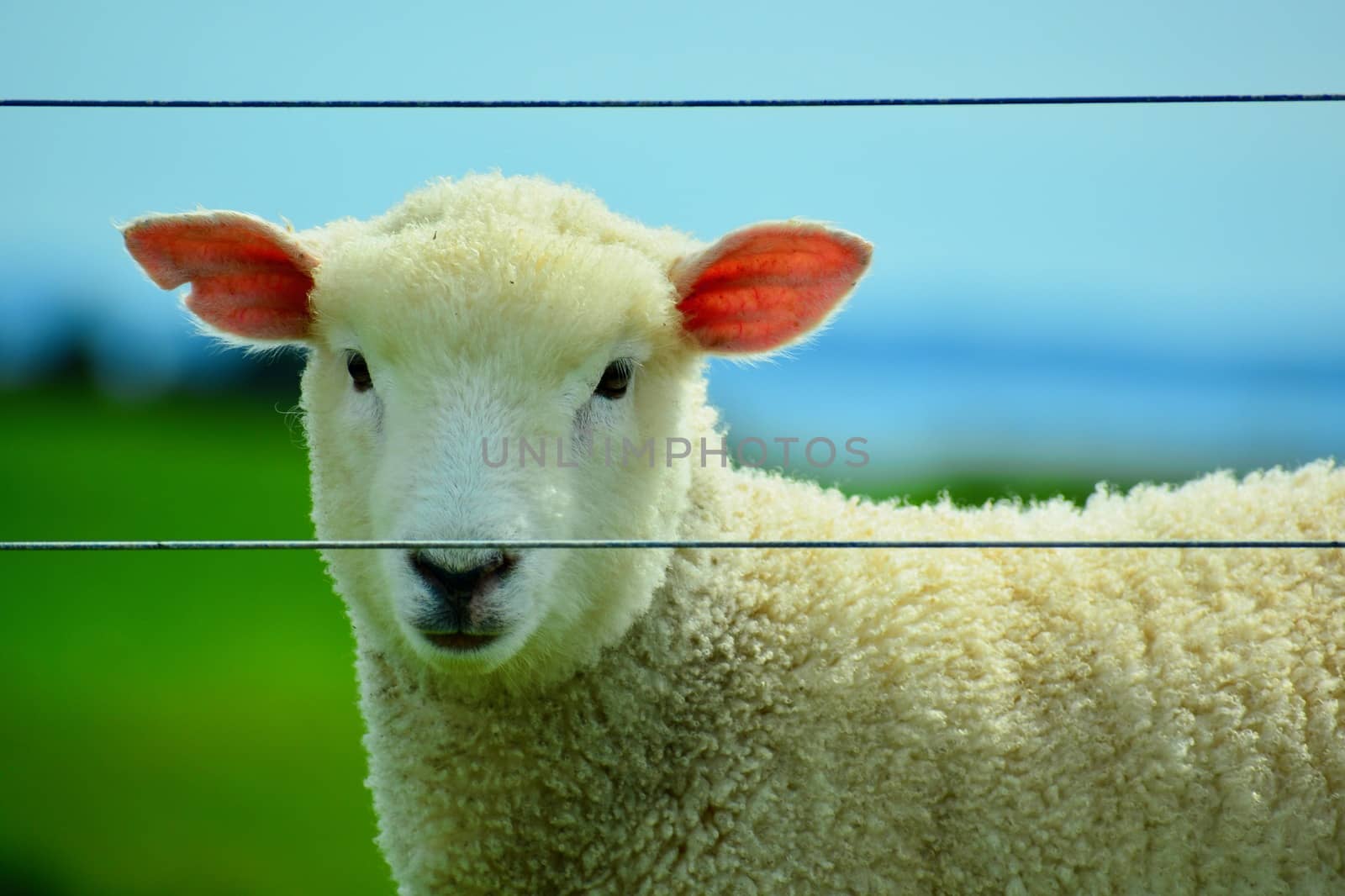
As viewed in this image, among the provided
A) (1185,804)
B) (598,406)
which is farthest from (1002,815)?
(598,406)

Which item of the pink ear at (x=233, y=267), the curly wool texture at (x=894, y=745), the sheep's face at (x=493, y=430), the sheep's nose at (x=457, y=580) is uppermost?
the pink ear at (x=233, y=267)

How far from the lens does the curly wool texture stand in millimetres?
2299

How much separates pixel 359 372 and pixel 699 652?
920 mm

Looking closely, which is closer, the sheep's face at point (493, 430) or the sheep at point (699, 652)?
the sheep's face at point (493, 430)

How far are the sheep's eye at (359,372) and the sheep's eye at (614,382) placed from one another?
0.47m

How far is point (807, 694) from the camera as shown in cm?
238

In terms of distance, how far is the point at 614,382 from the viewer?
7.74 ft

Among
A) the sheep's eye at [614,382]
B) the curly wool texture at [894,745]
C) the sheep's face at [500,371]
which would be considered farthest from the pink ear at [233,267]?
the curly wool texture at [894,745]

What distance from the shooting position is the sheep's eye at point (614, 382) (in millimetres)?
2352

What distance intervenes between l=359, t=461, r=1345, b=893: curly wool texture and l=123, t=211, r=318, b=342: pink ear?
0.82m

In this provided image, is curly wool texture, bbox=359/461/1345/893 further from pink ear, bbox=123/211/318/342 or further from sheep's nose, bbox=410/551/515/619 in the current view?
pink ear, bbox=123/211/318/342

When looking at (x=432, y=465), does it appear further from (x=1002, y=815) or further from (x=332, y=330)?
(x=1002, y=815)

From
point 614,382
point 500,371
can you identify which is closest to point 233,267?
point 500,371

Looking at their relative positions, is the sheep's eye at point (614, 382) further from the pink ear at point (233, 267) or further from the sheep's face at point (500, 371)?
the pink ear at point (233, 267)
